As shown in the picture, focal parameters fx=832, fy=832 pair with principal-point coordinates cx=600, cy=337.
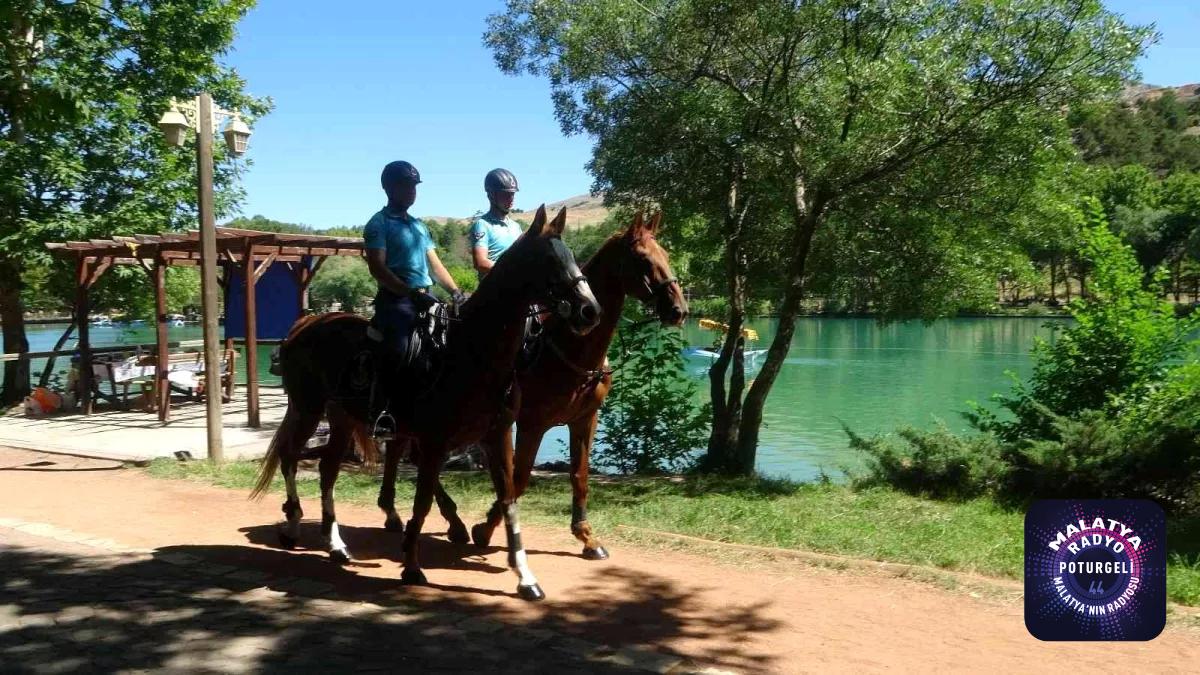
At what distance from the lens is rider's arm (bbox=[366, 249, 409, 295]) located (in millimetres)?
5508

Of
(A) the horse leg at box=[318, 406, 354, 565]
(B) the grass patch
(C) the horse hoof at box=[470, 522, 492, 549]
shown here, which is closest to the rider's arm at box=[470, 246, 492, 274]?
(A) the horse leg at box=[318, 406, 354, 565]

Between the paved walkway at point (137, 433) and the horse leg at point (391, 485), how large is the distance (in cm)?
495

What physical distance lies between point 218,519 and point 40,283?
13.4m

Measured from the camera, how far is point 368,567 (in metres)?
5.96

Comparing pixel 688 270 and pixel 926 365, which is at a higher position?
pixel 688 270

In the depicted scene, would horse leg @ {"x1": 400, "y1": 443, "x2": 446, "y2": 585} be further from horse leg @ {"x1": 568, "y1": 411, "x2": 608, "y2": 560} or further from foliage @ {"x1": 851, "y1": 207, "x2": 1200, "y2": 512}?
foliage @ {"x1": 851, "y1": 207, "x2": 1200, "y2": 512}

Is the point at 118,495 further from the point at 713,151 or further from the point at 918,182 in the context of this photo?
the point at 918,182

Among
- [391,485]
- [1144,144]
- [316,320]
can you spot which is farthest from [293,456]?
[1144,144]

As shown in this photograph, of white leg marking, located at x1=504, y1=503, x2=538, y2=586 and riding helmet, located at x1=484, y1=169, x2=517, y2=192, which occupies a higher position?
riding helmet, located at x1=484, y1=169, x2=517, y2=192

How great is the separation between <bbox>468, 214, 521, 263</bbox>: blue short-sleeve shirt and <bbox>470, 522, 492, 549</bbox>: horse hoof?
6.86 ft

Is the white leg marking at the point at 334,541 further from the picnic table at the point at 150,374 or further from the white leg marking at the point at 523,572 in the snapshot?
the picnic table at the point at 150,374

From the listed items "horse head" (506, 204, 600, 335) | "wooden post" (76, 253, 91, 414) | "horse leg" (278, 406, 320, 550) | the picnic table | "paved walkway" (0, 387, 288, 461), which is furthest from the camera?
the picnic table

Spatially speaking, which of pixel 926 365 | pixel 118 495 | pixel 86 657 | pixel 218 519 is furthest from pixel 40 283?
pixel 926 365

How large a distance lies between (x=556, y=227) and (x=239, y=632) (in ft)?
9.48
